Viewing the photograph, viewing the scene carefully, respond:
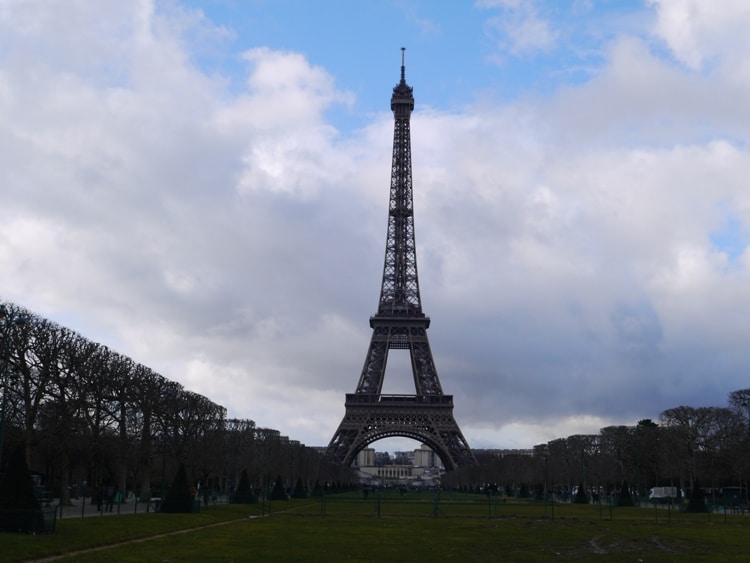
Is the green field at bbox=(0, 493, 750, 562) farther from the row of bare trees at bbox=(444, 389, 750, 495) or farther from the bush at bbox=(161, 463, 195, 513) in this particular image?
the row of bare trees at bbox=(444, 389, 750, 495)

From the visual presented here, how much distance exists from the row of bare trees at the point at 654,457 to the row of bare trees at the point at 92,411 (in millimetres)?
30511

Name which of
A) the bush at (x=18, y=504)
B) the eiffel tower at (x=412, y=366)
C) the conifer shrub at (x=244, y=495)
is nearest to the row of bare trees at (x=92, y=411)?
the conifer shrub at (x=244, y=495)

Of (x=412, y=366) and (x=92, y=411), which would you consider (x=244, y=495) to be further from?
(x=412, y=366)

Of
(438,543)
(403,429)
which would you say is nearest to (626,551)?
(438,543)

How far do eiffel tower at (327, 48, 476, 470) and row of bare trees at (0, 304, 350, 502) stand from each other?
2942cm

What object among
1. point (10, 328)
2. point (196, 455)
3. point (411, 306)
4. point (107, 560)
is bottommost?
point (107, 560)

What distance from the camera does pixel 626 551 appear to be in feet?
88.5

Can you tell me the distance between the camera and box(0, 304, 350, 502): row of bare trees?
5438cm

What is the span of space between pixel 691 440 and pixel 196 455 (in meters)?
48.4

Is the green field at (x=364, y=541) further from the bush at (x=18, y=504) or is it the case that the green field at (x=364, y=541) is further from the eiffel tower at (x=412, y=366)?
the eiffel tower at (x=412, y=366)

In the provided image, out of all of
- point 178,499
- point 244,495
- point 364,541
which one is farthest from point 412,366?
point 364,541

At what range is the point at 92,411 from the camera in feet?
222

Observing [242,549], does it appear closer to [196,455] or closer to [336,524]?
[336,524]

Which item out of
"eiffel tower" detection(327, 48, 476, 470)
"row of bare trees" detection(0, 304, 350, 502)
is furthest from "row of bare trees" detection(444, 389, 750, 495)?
"row of bare trees" detection(0, 304, 350, 502)
